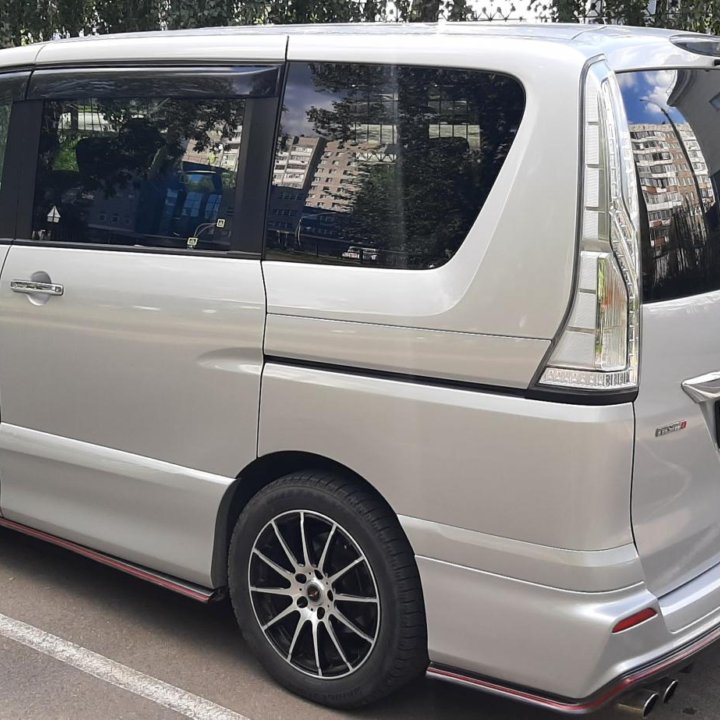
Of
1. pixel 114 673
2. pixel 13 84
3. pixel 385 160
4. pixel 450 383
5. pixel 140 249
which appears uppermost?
pixel 13 84

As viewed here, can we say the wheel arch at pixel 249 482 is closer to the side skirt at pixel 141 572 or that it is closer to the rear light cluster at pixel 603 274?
the side skirt at pixel 141 572

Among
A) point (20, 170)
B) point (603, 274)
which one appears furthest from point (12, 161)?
point (603, 274)

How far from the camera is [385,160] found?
2781 mm

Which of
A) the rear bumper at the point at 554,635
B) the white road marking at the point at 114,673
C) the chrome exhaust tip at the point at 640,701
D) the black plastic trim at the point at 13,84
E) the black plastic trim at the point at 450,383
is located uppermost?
the black plastic trim at the point at 13,84

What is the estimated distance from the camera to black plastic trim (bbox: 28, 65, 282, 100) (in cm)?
307

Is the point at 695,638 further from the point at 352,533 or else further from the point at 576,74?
the point at 576,74

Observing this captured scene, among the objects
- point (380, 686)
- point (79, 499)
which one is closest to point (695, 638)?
point (380, 686)

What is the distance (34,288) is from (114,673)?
145 cm

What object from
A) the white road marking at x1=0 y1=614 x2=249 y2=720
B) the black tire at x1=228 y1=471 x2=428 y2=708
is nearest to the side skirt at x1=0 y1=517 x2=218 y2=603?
the black tire at x1=228 y1=471 x2=428 y2=708

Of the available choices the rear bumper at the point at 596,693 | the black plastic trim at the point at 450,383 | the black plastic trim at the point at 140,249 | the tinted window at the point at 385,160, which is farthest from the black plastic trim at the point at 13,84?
the rear bumper at the point at 596,693

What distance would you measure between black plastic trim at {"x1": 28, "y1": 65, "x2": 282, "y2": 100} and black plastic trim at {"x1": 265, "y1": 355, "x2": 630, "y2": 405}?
88 centimetres

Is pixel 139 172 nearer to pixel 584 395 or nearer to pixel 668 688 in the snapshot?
pixel 584 395

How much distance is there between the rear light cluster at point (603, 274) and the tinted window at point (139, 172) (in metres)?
1.23

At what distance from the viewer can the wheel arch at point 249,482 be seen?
2.97 metres
